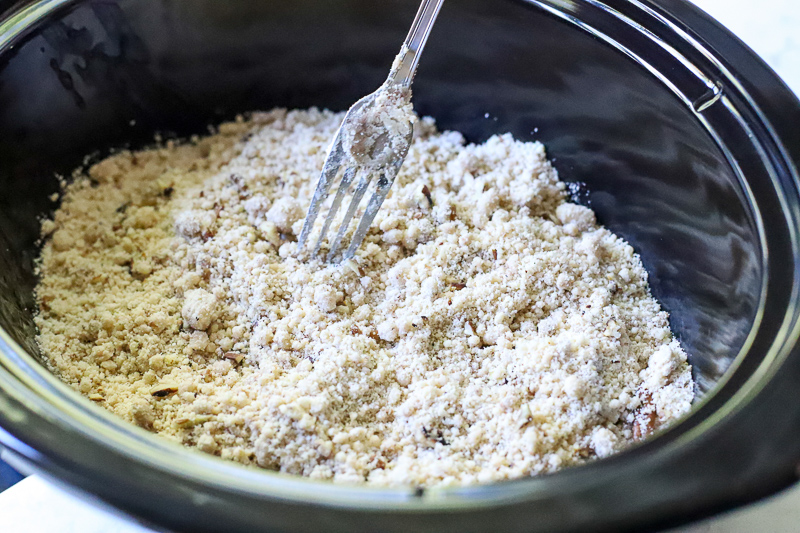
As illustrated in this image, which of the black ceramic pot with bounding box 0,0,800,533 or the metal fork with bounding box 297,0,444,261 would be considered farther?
the metal fork with bounding box 297,0,444,261

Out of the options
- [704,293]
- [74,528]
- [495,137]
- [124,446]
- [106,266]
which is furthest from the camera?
[495,137]

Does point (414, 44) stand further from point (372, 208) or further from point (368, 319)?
point (368, 319)

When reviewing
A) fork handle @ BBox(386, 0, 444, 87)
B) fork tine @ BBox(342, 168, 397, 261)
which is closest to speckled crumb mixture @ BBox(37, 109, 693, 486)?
fork tine @ BBox(342, 168, 397, 261)

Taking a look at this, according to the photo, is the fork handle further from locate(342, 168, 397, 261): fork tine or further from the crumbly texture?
locate(342, 168, 397, 261): fork tine

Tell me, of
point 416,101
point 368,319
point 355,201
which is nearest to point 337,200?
point 355,201

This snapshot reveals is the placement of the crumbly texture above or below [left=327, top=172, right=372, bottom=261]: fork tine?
above

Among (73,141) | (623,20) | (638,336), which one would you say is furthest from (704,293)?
(73,141)

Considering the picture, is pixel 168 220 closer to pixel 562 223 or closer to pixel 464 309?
pixel 464 309
